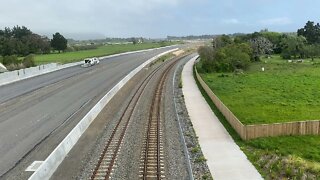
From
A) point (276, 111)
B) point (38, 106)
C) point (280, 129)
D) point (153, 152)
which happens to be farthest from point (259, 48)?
point (153, 152)

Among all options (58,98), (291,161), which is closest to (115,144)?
(291,161)

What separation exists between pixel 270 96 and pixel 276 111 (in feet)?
26.1

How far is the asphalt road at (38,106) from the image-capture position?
2539 centimetres

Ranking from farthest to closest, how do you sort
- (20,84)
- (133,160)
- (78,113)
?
1. (20,84)
2. (78,113)
3. (133,160)

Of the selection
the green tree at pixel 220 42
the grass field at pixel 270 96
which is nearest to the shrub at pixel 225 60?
the grass field at pixel 270 96

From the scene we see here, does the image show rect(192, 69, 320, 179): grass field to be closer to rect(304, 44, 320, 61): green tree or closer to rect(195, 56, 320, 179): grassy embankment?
rect(195, 56, 320, 179): grassy embankment

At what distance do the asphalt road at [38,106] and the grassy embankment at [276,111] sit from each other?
42.8 ft

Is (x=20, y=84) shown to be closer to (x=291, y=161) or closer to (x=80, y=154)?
(x=80, y=154)

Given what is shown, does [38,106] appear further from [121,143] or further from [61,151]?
[61,151]

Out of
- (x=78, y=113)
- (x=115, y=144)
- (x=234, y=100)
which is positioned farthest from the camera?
(x=234, y=100)

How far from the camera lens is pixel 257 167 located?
1995cm

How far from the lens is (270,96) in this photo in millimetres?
40094

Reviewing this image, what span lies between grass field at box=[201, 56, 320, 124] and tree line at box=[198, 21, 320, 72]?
1097 centimetres

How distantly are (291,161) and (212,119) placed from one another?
11.2 metres
